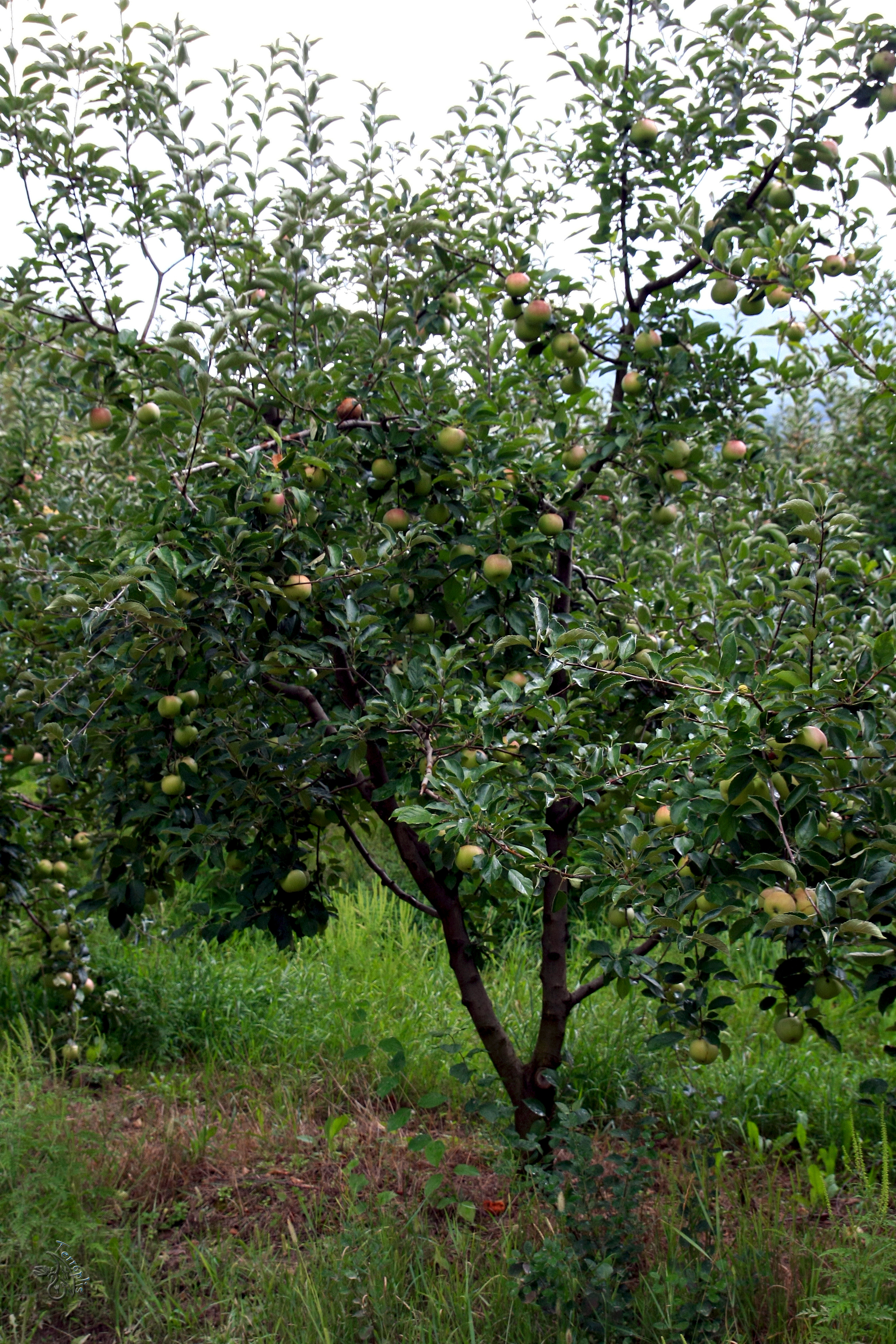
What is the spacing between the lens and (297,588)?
2.22 meters

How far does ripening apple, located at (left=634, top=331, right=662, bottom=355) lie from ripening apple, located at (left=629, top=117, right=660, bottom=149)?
429mm

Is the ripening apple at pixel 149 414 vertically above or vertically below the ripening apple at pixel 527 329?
below

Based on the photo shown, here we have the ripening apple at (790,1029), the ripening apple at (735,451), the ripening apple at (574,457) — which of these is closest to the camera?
the ripening apple at (790,1029)

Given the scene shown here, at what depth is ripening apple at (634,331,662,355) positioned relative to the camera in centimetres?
244


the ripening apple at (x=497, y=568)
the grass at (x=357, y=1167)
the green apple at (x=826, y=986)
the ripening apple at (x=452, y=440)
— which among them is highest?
the ripening apple at (x=452, y=440)

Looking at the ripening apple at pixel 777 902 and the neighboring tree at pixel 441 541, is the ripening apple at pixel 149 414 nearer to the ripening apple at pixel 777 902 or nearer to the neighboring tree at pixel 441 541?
the neighboring tree at pixel 441 541

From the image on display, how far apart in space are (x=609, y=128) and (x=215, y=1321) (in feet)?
9.50

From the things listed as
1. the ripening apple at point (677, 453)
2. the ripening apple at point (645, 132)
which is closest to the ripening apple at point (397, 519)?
the ripening apple at point (677, 453)

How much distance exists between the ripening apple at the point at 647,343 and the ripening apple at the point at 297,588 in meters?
0.95

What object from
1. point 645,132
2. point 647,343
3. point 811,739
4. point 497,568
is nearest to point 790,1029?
point 811,739

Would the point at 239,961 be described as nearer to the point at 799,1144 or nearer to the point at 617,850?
the point at 799,1144

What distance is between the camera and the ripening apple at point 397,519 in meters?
2.38

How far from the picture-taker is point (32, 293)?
2.50 meters

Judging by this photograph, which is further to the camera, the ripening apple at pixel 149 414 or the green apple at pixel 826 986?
the ripening apple at pixel 149 414
